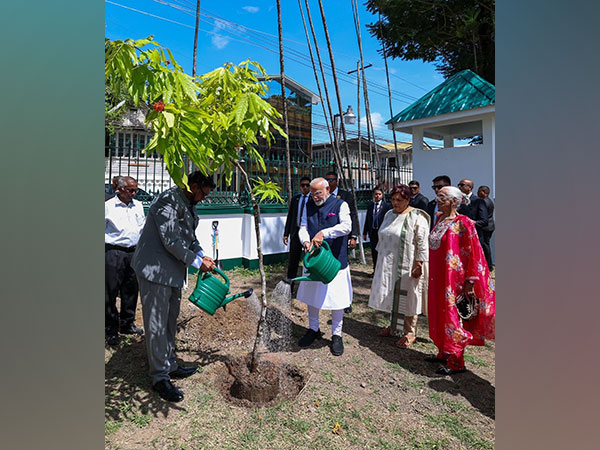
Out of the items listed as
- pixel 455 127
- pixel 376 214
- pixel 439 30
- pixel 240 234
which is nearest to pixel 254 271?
pixel 240 234

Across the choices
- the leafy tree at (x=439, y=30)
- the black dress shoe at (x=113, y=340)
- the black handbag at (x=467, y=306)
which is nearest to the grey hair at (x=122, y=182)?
the black dress shoe at (x=113, y=340)

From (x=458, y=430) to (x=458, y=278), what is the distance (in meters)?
1.30

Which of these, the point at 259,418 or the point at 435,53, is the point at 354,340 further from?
the point at 435,53

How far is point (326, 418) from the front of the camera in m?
3.07

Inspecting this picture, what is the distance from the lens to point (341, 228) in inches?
164

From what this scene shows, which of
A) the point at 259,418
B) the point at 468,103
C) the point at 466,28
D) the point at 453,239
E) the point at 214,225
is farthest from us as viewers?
the point at 466,28

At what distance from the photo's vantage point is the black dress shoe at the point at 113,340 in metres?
4.34

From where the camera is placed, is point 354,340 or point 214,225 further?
point 214,225

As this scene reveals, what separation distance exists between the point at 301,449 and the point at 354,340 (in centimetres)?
209

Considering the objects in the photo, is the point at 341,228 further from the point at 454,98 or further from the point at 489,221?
the point at 454,98

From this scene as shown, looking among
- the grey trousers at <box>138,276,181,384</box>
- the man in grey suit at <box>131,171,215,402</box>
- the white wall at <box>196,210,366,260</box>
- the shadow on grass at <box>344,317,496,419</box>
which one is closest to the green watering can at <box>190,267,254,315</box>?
the man in grey suit at <box>131,171,215,402</box>

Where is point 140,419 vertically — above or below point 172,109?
below

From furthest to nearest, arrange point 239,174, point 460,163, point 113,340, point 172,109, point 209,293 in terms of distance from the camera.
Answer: point 460,163
point 239,174
point 113,340
point 209,293
point 172,109

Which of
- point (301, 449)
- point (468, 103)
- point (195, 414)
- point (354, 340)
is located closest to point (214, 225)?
point (354, 340)
